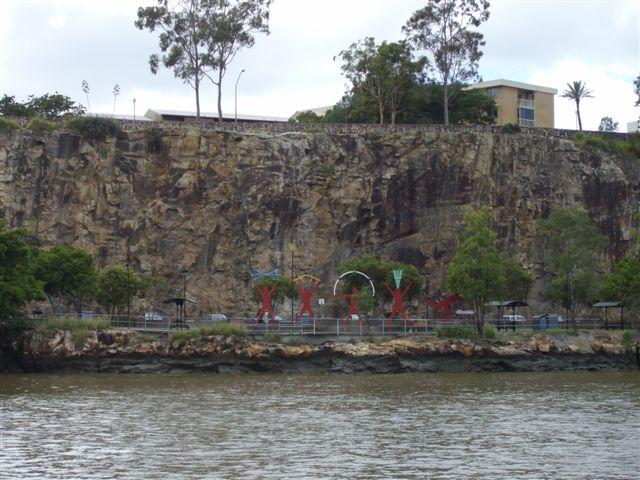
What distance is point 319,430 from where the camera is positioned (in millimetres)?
37938

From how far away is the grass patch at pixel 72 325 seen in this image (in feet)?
219

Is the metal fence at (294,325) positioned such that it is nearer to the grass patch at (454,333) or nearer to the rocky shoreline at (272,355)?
the grass patch at (454,333)

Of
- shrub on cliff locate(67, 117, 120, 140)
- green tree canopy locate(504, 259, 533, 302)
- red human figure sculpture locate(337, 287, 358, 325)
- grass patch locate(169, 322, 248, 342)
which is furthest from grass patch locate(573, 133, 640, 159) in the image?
grass patch locate(169, 322, 248, 342)

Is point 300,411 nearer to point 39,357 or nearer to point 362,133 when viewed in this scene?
point 39,357

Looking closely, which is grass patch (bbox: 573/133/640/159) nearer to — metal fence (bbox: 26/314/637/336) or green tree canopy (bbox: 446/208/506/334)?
metal fence (bbox: 26/314/637/336)

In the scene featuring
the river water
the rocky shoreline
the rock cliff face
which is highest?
the rock cliff face

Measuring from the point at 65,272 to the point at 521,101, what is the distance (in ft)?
243

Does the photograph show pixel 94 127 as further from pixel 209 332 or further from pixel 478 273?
pixel 478 273

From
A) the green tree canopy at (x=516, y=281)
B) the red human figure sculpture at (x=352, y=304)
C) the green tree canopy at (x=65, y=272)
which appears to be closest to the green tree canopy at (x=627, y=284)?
the green tree canopy at (x=516, y=281)

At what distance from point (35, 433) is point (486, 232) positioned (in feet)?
150

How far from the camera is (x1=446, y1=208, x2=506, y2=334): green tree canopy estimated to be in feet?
243

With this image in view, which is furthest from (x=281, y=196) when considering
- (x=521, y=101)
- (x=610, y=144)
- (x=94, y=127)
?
(x=521, y=101)

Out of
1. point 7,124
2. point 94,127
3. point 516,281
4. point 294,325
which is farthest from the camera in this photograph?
point 94,127

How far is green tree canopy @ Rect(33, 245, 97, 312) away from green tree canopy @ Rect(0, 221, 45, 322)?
533 centimetres
